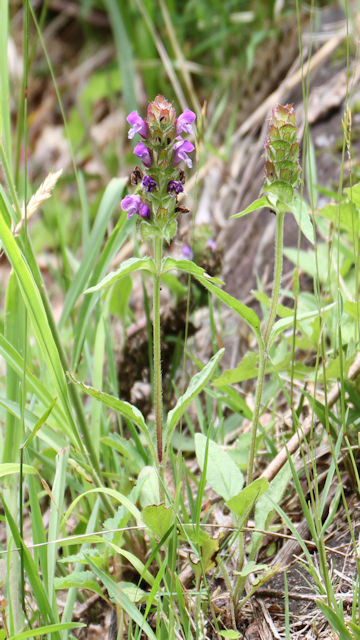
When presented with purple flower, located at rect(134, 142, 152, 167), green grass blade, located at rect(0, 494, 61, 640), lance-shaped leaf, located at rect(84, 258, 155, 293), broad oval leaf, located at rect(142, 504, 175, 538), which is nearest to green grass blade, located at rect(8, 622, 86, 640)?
green grass blade, located at rect(0, 494, 61, 640)

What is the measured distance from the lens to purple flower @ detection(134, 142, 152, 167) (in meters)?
1.32

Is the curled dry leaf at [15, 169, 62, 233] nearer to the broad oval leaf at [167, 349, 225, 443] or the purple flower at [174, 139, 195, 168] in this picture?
the purple flower at [174, 139, 195, 168]

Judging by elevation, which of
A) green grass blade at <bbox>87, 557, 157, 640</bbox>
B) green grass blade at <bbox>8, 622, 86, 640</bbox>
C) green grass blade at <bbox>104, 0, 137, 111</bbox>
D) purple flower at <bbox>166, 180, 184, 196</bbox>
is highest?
green grass blade at <bbox>104, 0, 137, 111</bbox>

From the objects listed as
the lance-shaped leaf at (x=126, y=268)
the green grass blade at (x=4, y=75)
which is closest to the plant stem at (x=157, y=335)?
the lance-shaped leaf at (x=126, y=268)

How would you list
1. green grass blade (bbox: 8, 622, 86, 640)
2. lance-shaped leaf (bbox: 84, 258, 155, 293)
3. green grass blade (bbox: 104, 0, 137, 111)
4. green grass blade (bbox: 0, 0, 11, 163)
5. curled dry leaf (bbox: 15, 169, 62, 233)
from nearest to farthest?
green grass blade (bbox: 8, 622, 86, 640), lance-shaped leaf (bbox: 84, 258, 155, 293), curled dry leaf (bbox: 15, 169, 62, 233), green grass blade (bbox: 0, 0, 11, 163), green grass blade (bbox: 104, 0, 137, 111)

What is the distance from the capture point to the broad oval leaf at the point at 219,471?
4.64ft

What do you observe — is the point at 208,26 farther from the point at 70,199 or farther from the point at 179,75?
the point at 70,199

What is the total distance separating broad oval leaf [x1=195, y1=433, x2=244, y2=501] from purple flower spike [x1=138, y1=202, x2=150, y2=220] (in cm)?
46

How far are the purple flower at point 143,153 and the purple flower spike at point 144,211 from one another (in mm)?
79

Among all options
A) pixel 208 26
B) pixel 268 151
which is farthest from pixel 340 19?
pixel 268 151

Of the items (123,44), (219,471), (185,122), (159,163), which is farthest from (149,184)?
(123,44)

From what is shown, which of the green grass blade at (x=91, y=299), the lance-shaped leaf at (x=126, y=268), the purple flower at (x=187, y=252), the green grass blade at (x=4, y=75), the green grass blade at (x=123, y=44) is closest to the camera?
the lance-shaped leaf at (x=126, y=268)

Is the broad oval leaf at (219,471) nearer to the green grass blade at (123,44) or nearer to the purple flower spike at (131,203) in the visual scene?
the purple flower spike at (131,203)

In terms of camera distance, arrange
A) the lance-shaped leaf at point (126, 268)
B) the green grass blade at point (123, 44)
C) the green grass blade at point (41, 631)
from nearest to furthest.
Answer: the green grass blade at point (41, 631)
the lance-shaped leaf at point (126, 268)
the green grass blade at point (123, 44)
